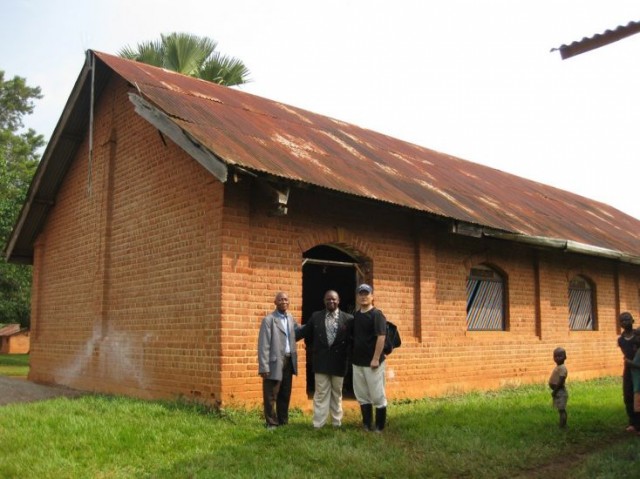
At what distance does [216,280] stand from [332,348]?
6.06ft

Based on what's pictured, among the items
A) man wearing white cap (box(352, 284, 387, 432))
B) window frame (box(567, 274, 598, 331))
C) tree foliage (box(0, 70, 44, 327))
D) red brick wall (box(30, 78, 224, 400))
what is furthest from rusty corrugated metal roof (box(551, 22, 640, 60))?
tree foliage (box(0, 70, 44, 327))

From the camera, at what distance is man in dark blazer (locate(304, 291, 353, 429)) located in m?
8.08

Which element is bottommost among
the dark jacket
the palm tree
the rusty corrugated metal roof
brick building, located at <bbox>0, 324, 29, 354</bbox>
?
brick building, located at <bbox>0, 324, 29, 354</bbox>

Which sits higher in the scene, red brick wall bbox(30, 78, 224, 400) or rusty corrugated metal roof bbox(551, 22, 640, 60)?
rusty corrugated metal roof bbox(551, 22, 640, 60)

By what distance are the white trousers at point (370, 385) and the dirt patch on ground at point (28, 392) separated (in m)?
5.39

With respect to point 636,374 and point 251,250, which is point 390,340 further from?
point 636,374

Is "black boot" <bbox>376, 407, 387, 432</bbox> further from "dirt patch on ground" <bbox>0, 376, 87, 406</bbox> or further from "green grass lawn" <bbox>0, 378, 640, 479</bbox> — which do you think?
"dirt patch on ground" <bbox>0, 376, 87, 406</bbox>

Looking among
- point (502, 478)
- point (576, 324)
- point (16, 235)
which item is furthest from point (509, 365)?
point (16, 235)

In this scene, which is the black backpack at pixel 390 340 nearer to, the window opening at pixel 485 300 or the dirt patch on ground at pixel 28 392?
the window opening at pixel 485 300

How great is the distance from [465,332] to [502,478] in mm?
5985

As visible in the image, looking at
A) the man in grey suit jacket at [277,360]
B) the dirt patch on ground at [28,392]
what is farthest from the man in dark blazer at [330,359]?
the dirt patch on ground at [28,392]

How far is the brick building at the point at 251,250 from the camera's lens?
913 centimetres

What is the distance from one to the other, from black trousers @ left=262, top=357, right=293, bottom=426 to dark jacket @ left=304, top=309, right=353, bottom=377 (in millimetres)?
349

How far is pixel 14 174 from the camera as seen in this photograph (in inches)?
1180
